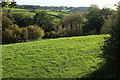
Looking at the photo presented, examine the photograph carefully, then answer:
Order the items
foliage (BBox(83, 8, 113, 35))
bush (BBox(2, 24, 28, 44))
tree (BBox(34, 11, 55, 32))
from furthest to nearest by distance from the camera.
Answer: tree (BBox(34, 11, 55, 32)) < foliage (BBox(83, 8, 113, 35)) < bush (BBox(2, 24, 28, 44))

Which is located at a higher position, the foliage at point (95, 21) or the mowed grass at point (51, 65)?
the foliage at point (95, 21)

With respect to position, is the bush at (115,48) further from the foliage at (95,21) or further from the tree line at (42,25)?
the foliage at (95,21)

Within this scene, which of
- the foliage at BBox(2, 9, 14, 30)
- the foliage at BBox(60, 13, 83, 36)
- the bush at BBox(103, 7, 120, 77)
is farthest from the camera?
the foliage at BBox(60, 13, 83, 36)

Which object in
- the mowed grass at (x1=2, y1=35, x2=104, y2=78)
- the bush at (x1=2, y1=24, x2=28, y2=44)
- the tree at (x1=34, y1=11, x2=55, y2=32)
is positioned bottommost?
the bush at (x1=2, y1=24, x2=28, y2=44)

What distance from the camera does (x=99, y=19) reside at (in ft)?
98.9

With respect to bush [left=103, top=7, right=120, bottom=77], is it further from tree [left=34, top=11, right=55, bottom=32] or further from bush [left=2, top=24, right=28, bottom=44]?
tree [left=34, top=11, right=55, bottom=32]

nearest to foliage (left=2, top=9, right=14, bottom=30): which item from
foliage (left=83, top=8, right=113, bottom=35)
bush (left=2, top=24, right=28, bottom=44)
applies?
bush (left=2, top=24, right=28, bottom=44)

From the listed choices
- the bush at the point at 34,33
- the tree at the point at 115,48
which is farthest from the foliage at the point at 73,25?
the tree at the point at 115,48

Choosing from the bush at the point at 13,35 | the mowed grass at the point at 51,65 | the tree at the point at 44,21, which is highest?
the tree at the point at 44,21

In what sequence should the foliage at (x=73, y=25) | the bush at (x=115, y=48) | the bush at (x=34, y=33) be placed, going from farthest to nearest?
1. the foliage at (x=73, y=25)
2. the bush at (x=34, y=33)
3. the bush at (x=115, y=48)

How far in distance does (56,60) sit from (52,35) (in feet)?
81.6

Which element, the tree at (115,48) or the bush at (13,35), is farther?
the bush at (13,35)

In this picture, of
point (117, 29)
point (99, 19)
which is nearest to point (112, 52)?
point (117, 29)

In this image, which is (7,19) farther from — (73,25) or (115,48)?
(115,48)
